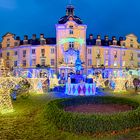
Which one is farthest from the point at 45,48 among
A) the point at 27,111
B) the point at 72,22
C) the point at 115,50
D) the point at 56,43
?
the point at 27,111

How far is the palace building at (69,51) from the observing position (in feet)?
198

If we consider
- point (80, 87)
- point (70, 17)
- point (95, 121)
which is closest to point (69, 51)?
point (70, 17)

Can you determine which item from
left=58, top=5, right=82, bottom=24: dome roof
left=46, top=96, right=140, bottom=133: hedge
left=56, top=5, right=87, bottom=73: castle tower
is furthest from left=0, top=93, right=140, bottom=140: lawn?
left=58, top=5, right=82, bottom=24: dome roof

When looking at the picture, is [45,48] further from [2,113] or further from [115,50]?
[2,113]

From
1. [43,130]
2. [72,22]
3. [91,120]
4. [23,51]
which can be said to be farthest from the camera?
[23,51]

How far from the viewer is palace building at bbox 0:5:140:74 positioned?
6031cm

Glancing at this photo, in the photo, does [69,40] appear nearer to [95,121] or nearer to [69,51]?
[69,51]

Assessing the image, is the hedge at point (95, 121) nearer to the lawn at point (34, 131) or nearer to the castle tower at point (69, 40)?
the lawn at point (34, 131)

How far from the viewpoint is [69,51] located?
60156 millimetres

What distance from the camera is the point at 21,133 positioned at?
11.8m

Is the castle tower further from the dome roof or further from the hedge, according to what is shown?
the hedge

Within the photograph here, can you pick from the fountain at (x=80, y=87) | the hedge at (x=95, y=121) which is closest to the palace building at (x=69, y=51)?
the fountain at (x=80, y=87)

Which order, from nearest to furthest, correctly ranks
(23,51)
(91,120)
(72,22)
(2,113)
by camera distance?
1. (91,120)
2. (2,113)
3. (72,22)
4. (23,51)

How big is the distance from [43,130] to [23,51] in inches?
2106
